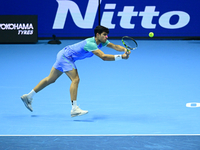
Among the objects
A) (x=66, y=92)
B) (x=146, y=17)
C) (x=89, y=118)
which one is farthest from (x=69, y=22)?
(x=89, y=118)

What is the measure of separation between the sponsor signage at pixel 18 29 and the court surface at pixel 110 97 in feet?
8.60

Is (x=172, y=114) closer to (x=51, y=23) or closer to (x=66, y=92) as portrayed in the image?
(x=66, y=92)

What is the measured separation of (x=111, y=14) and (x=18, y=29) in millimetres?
3973

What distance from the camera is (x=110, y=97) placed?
737 centimetres

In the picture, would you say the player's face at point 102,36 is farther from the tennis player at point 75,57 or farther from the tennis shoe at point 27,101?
the tennis shoe at point 27,101

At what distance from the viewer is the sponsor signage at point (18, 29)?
15031 mm

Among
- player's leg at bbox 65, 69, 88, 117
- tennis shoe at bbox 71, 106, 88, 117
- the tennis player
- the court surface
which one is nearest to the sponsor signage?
the court surface

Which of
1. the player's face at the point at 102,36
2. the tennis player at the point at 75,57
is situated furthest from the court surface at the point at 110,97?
the player's face at the point at 102,36

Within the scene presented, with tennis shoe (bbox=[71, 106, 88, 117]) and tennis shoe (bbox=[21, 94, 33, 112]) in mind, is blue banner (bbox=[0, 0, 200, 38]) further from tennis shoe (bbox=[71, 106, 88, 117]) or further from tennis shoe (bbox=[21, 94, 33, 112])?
tennis shoe (bbox=[71, 106, 88, 117])

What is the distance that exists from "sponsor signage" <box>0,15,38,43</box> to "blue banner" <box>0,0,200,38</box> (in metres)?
1.18

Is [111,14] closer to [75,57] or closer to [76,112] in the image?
[75,57]

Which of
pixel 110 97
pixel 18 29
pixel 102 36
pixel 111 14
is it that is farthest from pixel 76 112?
pixel 111 14

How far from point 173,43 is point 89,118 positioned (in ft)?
33.3

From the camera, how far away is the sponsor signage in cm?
1503
